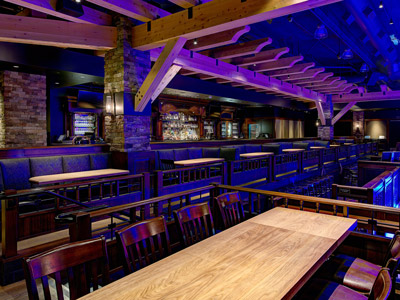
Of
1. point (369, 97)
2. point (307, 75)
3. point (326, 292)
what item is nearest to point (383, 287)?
point (326, 292)

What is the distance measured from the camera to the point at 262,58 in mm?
8273

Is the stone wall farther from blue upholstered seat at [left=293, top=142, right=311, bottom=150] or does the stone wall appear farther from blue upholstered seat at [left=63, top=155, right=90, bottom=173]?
blue upholstered seat at [left=293, top=142, right=311, bottom=150]

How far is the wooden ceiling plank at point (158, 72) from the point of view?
573 centimetres

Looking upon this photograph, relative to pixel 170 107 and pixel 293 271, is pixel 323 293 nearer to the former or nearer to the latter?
pixel 293 271

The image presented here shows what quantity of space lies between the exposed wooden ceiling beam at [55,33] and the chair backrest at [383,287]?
249 inches

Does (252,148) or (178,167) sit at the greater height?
(252,148)

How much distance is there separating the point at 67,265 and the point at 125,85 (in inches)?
206

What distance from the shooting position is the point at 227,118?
16578mm

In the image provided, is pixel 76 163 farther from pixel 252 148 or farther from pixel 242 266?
pixel 252 148

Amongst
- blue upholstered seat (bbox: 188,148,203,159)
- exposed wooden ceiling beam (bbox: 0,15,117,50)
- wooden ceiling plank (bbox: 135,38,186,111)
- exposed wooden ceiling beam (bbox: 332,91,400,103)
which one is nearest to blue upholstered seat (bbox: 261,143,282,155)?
blue upholstered seat (bbox: 188,148,203,159)

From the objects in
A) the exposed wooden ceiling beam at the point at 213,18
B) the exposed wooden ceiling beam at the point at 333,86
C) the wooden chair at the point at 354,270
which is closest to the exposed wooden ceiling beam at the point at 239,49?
the exposed wooden ceiling beam at the point at 213,18

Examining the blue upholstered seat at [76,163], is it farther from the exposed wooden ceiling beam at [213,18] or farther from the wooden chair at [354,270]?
the wooden chair at [354,270]

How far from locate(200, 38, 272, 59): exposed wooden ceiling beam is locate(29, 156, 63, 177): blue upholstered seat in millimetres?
5059

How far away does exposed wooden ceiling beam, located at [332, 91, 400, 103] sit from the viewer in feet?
48.9
